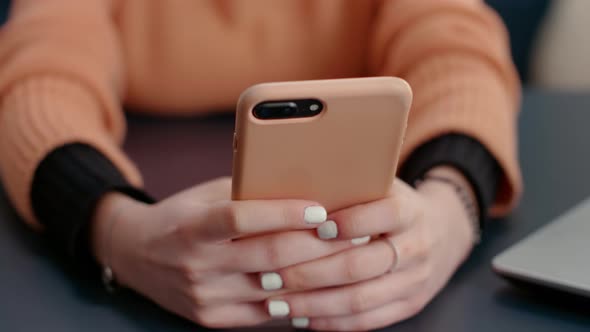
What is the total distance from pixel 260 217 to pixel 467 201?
0.80 ft

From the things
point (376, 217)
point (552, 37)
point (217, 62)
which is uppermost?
point (376, 217)

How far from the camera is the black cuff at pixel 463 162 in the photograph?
24.7 inches

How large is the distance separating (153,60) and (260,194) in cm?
53

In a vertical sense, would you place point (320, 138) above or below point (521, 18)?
above

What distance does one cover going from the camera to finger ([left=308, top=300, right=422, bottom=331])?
0.51 m

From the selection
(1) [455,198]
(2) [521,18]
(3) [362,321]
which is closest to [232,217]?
(3) [362,321]

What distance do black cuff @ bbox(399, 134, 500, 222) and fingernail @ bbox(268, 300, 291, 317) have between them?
0.19 metres

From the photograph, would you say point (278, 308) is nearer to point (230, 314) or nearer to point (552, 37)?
point (230, 314)

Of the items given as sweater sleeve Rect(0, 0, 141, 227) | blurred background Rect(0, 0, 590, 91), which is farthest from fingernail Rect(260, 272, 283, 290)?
blurred background Rect(0, 0, 590, 91)

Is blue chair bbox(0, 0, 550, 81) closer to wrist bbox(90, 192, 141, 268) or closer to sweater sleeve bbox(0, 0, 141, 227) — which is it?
sweater sleeve bbox(0, 0, 141, 227)

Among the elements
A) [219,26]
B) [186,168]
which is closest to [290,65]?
[219,26]

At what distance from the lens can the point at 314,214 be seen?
459mm

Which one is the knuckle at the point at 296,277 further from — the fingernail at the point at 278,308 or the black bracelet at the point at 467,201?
the black bracelet at the point at 467,201

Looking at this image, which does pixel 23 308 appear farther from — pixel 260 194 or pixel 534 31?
pixel 534 31
